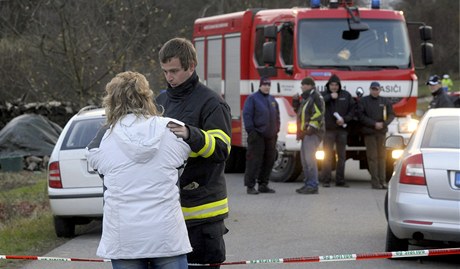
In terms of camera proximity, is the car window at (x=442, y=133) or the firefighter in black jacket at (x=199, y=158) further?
the car window at (x=442, y=133)

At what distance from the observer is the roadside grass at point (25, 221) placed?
34.8ft

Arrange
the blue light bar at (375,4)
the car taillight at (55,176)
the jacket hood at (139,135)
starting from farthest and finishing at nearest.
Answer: the blue light bar at (375,4) → the car taillight at (55,176) → the jacket hood at (139,135)

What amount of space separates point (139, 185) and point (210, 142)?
1.81 feet

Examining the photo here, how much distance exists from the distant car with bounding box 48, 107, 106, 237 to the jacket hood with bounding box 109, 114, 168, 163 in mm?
6210

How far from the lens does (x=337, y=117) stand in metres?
16.8

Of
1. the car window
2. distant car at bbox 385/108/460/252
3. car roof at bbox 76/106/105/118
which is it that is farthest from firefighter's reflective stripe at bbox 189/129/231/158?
car roof at bbox 76/106/105/118

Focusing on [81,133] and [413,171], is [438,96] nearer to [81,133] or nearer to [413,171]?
[81,133]

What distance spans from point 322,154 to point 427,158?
27.8 ft

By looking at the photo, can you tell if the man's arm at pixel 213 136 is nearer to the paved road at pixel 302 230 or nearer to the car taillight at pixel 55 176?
the paved road at pixel 302 230

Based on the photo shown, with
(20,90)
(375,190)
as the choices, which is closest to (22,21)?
(20,90)

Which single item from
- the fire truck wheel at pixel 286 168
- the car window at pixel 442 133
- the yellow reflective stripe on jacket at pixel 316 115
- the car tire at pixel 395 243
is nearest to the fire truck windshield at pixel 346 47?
the fire truck wheel at pixel 286 168

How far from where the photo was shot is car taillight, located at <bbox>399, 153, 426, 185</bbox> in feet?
29.3

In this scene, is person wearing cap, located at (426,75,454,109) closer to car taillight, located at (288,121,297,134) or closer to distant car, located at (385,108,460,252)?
car taillight, located at (288,121,297,134)

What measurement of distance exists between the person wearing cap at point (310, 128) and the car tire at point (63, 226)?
525 cm
